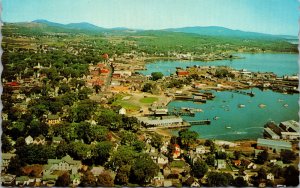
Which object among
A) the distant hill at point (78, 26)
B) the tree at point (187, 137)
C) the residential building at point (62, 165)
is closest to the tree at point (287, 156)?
the tree at point (187, 137)

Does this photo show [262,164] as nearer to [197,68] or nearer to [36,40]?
[197,68]

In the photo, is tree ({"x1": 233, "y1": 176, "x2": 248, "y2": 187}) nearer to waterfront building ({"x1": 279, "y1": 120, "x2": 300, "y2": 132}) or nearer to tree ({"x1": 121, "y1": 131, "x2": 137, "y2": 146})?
waterfront building ({"x1": 279, "y1": 120, "x2": 300, "y2": 132})

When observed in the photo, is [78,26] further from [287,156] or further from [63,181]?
[287,156]

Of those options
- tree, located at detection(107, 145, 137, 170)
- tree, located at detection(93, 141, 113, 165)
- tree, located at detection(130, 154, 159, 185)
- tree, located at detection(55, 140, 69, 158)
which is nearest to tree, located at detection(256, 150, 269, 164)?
tree, located at detection(130, 154, 159, 185)

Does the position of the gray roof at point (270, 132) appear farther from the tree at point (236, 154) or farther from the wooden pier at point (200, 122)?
the wooden pier at point (200, 122)

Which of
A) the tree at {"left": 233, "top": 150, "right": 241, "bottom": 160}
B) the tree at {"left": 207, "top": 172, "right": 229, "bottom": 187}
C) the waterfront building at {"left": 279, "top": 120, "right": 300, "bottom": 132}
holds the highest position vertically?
the waterfront building at {"left": 279, "top": 120, "right": 300, "bottom": 132}

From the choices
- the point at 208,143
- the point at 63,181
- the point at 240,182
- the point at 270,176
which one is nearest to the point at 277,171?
the point at 270,176

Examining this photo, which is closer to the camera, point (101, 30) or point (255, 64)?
point (101, 30)
